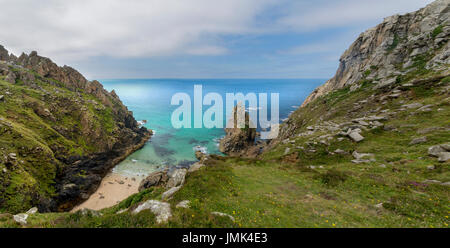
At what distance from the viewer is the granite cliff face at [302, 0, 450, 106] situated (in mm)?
43875

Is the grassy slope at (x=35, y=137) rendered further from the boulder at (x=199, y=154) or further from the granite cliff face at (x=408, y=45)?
the granite cliff face at (x=408, y=45)

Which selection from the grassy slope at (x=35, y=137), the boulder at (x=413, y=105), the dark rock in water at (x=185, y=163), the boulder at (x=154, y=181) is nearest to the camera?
the boulder at (x=413, y=105)

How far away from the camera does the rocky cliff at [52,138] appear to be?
132 ft

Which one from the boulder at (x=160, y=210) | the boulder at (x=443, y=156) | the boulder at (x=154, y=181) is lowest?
the boulder at (x=154, y=181)

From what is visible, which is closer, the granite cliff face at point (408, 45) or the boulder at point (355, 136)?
the boulder at point (355, 136)

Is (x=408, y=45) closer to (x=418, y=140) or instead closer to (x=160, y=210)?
(x=418, y=140)

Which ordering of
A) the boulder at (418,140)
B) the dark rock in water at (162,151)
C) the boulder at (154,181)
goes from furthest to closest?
the dark rock in water at (162,151), the boulder at (154,181), the boulder at (418,140)

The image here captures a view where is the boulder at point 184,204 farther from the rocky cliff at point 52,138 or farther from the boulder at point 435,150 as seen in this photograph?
the rocky cliff at point 52,138

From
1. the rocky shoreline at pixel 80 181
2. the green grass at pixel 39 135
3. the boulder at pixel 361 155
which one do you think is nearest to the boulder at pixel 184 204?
the boulder at pixel 361 155

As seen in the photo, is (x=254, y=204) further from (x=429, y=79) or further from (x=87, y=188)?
(x=87, y=188)

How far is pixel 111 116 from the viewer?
322 ft

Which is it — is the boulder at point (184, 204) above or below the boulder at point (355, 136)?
below

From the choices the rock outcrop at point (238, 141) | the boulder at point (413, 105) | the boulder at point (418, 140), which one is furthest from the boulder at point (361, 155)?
the rock outcrop at point (238, 141)

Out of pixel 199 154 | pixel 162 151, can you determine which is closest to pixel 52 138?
pixel 162 151
